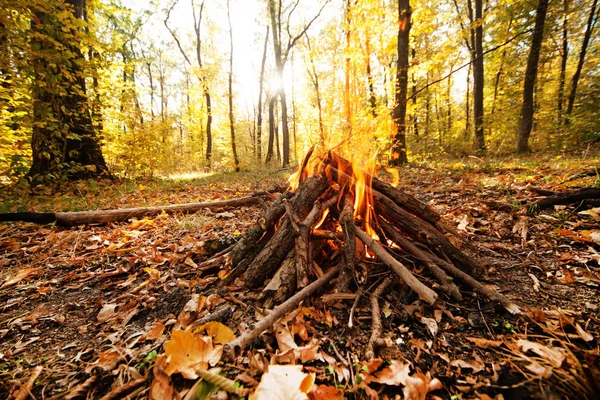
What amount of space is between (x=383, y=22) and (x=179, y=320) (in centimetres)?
1081

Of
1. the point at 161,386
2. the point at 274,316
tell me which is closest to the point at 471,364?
the point at 274,316

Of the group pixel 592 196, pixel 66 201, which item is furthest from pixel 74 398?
pixel 66 201

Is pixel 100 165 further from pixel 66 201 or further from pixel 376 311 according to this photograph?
pixel 376 311

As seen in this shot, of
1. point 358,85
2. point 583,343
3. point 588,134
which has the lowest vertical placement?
point 583,343

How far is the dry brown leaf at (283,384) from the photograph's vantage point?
115cm

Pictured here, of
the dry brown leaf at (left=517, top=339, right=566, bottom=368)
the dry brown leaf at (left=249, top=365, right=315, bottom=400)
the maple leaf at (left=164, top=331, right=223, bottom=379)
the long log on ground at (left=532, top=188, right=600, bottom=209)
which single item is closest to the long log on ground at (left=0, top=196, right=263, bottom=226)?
the maple leaf at (left=164, top=331, right=223, bottom=379)

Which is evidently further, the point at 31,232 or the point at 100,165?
the point at 100,165

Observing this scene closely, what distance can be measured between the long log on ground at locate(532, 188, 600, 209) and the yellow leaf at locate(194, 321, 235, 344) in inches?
161

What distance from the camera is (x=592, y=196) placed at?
291 cm

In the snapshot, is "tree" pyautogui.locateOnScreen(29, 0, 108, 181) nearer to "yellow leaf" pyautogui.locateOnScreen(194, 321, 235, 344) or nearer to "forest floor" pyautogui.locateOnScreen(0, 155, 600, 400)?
"forest floor" pyautogui.locateOnScreen(0, 155, 600, 400)

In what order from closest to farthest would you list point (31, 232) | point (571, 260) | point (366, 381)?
point (366, 381)
point (571, 260)
point (31, 232)

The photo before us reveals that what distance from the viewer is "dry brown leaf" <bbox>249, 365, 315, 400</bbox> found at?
1.15m

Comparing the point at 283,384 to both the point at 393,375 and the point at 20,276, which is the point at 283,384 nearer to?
the point at 393,375

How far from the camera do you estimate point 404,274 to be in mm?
1920
